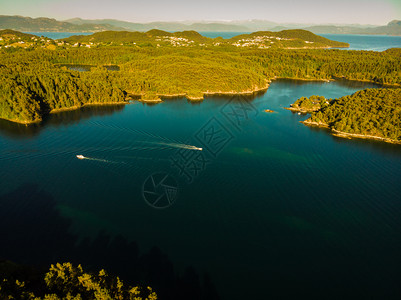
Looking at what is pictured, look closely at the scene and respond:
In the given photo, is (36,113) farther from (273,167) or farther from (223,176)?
(273,167)

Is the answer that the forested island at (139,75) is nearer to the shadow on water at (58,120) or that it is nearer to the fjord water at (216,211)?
the shadow on water at (58,120)

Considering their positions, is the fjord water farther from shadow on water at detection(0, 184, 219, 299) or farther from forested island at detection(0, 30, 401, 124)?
forested island at detection(0, 30, 401, 124)

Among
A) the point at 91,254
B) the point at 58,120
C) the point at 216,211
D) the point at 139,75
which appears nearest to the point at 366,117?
the point at 216,211

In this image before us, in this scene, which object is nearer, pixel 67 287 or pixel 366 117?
pixel 67 287

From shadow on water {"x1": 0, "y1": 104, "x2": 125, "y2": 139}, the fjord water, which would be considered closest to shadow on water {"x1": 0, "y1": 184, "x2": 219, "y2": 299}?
the fjord water

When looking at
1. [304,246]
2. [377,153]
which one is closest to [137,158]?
[304,246]

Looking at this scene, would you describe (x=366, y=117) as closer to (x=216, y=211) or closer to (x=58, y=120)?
(x=216, y=211)
